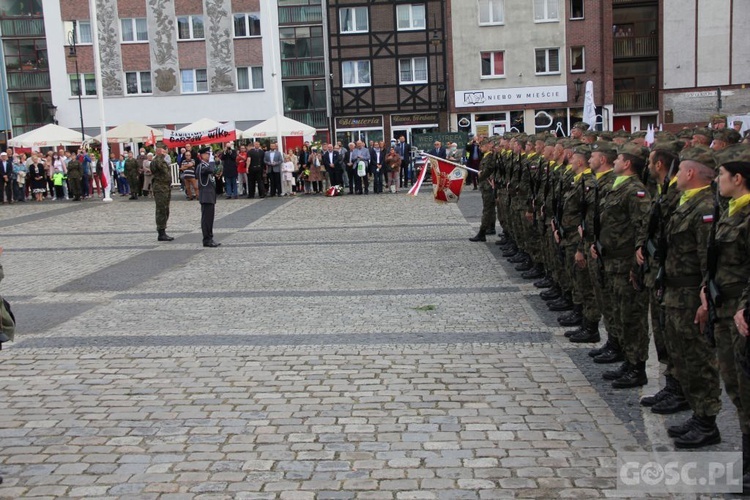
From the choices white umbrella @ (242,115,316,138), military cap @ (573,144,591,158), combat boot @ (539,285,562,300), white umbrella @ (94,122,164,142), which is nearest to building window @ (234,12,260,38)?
white umbrella @ (94,122,164,142)

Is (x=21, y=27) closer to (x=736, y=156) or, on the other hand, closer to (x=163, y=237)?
(x=163, y=237)

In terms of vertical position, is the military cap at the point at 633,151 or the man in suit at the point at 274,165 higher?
the military cap at the point at 633,151

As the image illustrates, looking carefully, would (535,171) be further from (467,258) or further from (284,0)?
(284,0)

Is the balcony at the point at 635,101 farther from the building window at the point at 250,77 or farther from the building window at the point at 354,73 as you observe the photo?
the building window at the point at 250,77

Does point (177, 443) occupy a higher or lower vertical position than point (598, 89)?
lower

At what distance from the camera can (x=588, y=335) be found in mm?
8203

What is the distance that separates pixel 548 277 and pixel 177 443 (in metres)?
6.31

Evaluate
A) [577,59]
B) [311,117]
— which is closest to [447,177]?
[577,59]

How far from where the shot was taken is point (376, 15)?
147ft

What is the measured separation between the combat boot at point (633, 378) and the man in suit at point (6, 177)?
28022 millimetres

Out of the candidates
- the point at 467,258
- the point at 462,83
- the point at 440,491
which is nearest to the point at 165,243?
the point at 467,258

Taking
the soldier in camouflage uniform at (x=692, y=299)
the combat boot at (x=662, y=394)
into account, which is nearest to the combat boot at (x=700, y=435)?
the soldier in camouflage uniform at (x=692, y=299)

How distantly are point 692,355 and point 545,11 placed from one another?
41.3 meters

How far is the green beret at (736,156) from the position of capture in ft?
16.2
